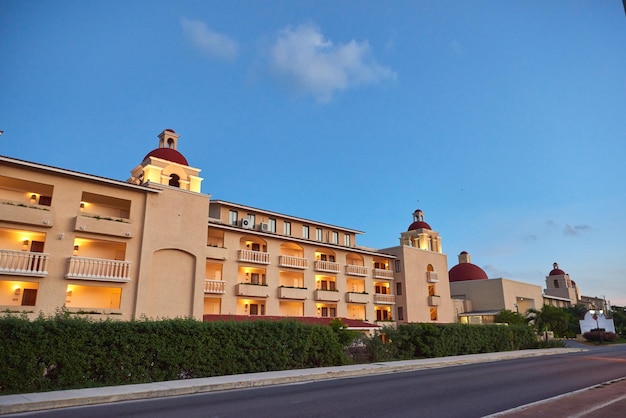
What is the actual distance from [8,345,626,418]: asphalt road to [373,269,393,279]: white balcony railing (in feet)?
110

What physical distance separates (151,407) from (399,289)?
44887 mm

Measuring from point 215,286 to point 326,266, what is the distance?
523 inches

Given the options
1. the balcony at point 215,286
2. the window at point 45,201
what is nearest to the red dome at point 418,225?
the balcony at point 215,286

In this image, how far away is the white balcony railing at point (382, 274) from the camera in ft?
168

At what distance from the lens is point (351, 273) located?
1877 inches

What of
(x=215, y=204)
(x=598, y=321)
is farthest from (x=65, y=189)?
(x=598, y=321)

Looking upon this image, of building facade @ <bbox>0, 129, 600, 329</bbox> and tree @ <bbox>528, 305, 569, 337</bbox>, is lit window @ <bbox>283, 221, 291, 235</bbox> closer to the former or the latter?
building facade @ <bbox>0, 129, 600, 329</bbox>

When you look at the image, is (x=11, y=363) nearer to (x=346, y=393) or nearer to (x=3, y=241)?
(x=346, y=393)

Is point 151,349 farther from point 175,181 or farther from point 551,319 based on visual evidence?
point 551,319

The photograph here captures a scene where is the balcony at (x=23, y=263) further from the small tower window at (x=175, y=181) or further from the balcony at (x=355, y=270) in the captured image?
the balcony at (x=355, y=270)

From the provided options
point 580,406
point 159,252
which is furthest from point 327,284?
point 580,406

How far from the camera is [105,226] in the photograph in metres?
29.7

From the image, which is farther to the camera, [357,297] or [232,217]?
[357,297]

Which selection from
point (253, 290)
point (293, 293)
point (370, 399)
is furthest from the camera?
point (293, 293)
